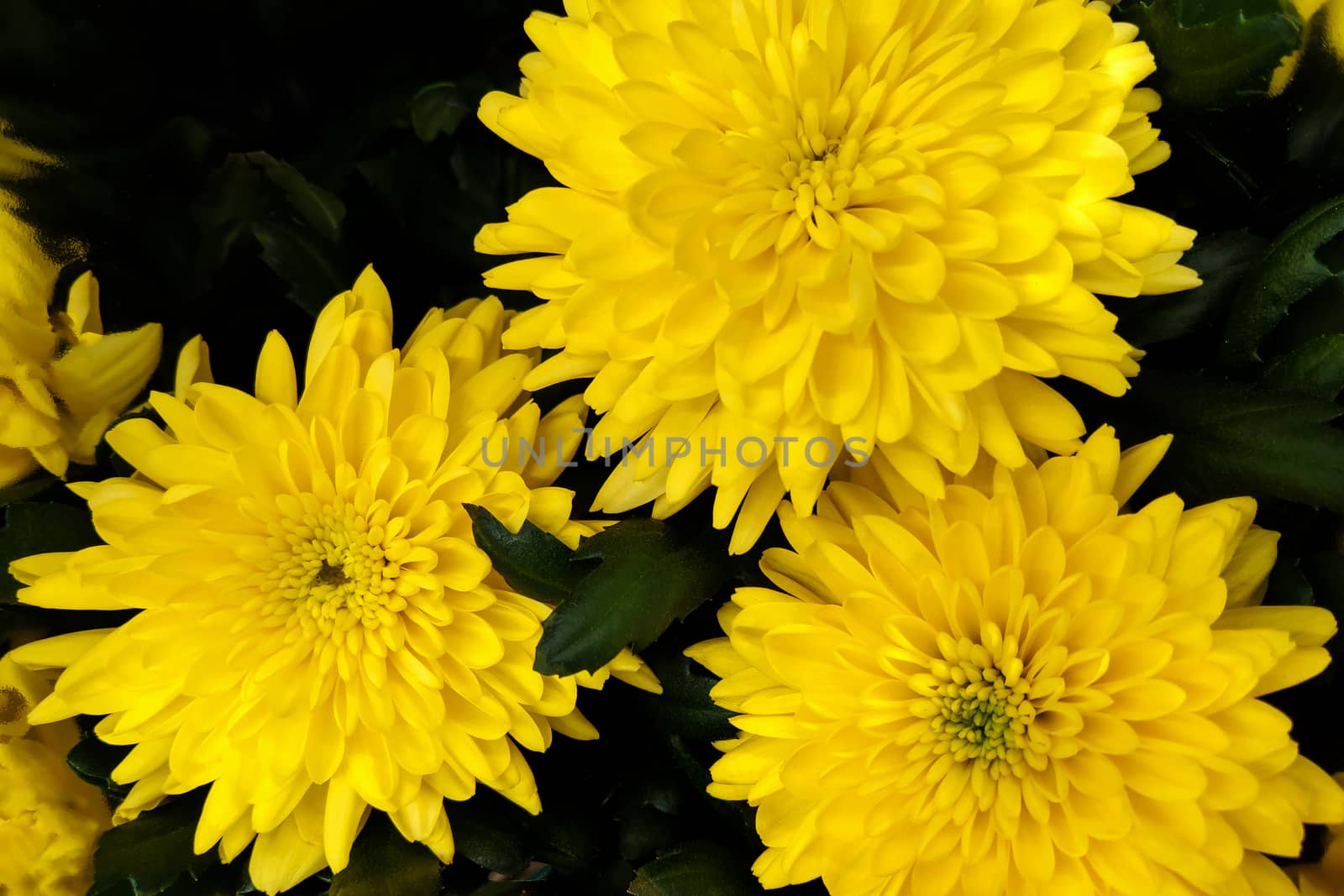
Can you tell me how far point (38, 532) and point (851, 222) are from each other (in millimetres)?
628

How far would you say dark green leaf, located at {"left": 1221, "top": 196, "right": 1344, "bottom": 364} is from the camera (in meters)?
0.63

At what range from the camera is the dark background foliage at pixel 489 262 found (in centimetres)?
65

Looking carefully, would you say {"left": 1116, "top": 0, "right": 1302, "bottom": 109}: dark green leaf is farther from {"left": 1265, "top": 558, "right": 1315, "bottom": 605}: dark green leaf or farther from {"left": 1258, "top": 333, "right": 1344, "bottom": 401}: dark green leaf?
{"left": 1265, "top": 558, "right": 1315, "bottom": 605}: dark green leaf

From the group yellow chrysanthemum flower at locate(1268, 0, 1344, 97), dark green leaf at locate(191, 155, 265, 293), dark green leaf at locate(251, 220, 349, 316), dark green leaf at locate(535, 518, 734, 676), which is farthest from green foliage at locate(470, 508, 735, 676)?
yellow chrysanthemum flower at locate(1268, 0, 1344, 97)

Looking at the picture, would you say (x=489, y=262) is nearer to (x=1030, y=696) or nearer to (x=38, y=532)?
(x=38, y=532)

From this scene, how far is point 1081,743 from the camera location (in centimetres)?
59

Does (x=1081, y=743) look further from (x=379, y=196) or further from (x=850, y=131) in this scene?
(x=379, y=196)

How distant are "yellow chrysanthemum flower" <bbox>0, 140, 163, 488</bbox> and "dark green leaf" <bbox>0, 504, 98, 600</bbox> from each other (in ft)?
0.10

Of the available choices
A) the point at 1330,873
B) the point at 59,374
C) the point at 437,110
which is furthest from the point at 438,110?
the point at 1330,873

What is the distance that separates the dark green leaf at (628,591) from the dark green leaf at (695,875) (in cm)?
16

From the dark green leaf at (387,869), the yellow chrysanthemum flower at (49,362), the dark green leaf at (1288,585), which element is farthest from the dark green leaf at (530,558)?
the dark green leaf at (1288,585)

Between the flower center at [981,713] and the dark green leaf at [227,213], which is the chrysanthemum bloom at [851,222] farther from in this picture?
the dark green leaf at [227,213]

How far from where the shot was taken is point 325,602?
2.23 ft

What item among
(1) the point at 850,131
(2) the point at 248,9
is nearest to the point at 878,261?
(1) the point at 850,131
